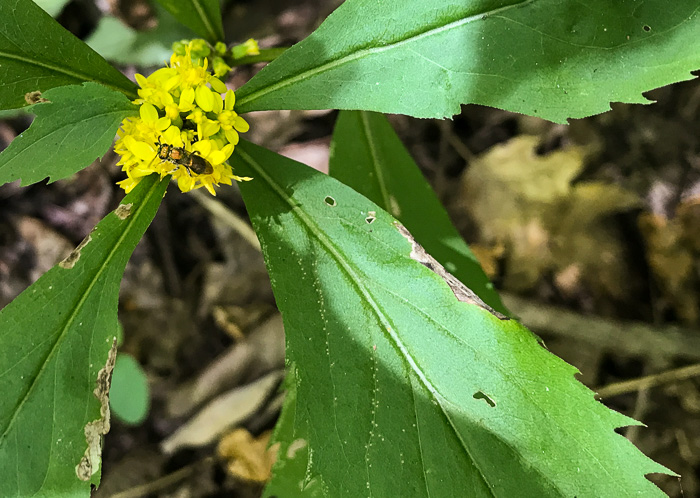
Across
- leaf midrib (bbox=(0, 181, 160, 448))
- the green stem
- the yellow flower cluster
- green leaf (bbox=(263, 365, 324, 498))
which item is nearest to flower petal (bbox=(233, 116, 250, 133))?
the yellow flower cluster

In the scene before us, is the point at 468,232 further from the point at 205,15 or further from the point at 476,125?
the point at 205,15

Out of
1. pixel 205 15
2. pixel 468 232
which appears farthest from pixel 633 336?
pixel 205 15

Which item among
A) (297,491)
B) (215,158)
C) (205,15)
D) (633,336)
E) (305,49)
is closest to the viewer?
(215,158)

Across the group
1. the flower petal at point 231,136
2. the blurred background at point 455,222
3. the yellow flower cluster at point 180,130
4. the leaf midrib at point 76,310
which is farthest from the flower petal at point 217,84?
the blurred background at point 455,222

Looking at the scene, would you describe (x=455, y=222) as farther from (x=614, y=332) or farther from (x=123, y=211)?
(x=123, y=211)

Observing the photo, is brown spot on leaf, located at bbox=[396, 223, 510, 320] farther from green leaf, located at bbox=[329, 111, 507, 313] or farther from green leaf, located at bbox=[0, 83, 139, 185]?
green leaf, located at bbox=[0, 83, 139, 185]

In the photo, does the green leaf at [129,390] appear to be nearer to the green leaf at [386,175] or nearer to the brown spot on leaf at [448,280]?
the green leaf at [386,175]
